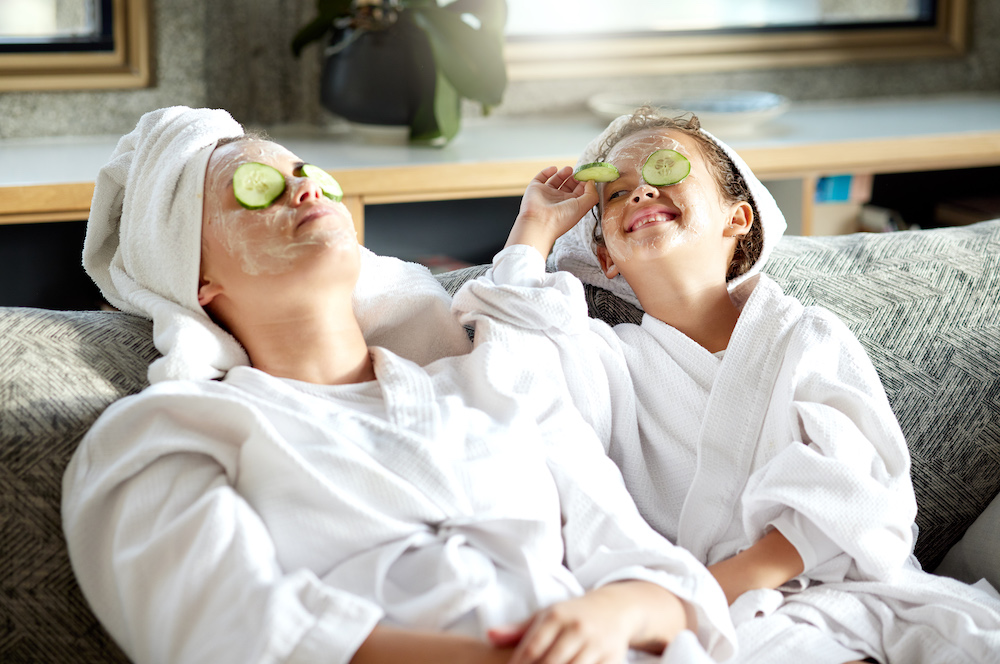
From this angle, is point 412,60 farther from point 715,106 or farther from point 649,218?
point 649,218

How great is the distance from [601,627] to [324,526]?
12.1 inches

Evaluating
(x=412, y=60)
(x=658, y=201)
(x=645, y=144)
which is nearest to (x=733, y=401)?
(x=658, y=201)

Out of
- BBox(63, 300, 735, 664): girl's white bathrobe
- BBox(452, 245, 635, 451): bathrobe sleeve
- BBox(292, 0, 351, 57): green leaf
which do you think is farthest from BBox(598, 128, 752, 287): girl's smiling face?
BBox(292, 0, 351, 57): green leaf

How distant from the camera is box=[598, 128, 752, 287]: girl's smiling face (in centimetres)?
136

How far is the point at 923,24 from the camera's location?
3.08 meters

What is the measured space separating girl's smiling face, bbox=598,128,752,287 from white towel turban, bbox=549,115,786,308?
5cm

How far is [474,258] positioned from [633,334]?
111 cm

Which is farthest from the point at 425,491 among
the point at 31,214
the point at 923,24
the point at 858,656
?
the point at 923,24

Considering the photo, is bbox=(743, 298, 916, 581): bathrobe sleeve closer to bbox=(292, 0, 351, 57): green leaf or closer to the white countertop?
the white countertop

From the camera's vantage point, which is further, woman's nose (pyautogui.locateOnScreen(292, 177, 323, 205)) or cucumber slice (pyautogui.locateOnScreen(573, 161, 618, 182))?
cucumber slice (pyautogui.locateOnScreen(573, 161, 618, 182))

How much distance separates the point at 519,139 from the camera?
249 cm

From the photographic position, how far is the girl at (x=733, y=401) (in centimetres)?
112

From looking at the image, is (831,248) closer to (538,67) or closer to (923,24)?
(538,67)

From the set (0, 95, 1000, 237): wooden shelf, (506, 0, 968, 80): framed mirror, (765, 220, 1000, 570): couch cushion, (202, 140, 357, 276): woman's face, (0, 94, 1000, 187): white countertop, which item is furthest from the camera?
(506, 0, 968, 80): framed mirror
